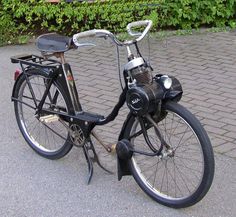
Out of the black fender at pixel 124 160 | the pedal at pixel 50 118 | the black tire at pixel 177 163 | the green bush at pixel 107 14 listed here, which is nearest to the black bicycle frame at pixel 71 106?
the pedal at pixel 50 118

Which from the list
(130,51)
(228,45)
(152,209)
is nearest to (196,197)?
(152,209)

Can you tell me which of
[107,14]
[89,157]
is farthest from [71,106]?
[107,14]

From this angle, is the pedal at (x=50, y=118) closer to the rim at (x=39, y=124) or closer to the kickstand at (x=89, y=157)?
the rim at (x=39, y=124)

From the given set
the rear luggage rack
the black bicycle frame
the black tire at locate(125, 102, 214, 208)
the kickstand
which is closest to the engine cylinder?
the black tire at locate(125, 102, 214, 208)

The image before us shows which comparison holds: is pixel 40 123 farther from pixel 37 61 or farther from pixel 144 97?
pixel 144 97

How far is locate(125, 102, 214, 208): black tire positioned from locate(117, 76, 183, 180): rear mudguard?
0.02 metres

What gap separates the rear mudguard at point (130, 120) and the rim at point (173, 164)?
0.05m

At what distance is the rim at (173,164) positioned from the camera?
4.09 metres

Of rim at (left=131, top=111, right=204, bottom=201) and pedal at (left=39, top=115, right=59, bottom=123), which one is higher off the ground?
pedal at (left=39, top=115, right=59, bottom=123)

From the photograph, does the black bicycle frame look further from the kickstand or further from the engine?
the engine

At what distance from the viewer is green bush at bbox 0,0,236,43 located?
8.41 metres

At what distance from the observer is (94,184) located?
14.8 ft

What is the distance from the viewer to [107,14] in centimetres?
842

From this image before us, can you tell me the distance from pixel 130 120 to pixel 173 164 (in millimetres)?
582
